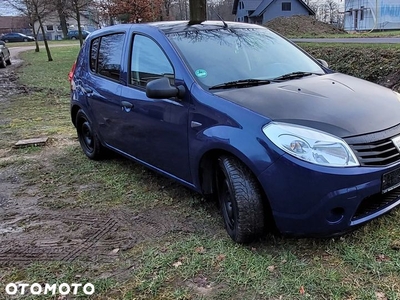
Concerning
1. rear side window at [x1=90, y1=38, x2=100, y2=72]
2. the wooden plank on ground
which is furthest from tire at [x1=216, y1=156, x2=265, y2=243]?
the wooden plank on ground

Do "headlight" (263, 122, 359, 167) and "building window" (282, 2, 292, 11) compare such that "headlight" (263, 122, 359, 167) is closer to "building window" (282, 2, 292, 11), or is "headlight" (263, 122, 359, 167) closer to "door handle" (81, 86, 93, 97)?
"door handle" (81, 86, 93, 97)

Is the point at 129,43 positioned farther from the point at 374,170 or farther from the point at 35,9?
the point at 35,9

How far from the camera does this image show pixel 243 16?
2019 inches

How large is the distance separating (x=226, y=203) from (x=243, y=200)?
38 cm

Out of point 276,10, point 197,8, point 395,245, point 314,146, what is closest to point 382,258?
point 395,245

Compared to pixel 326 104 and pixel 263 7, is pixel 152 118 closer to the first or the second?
pixel 326 104

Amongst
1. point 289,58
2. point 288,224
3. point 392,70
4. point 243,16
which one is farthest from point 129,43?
point 243,16

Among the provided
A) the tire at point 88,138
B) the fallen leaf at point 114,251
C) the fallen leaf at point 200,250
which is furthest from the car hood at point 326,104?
the tire at point 88,138

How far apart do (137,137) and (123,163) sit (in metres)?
1.31

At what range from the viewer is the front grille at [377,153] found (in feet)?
8.25

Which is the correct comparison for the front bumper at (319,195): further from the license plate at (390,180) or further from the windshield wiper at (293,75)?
the windshield wiper at (293,75)

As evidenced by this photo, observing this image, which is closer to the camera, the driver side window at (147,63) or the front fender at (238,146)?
the front fender at (238,146)

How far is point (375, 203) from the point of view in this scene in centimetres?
273

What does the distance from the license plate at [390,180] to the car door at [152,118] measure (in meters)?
1.47
